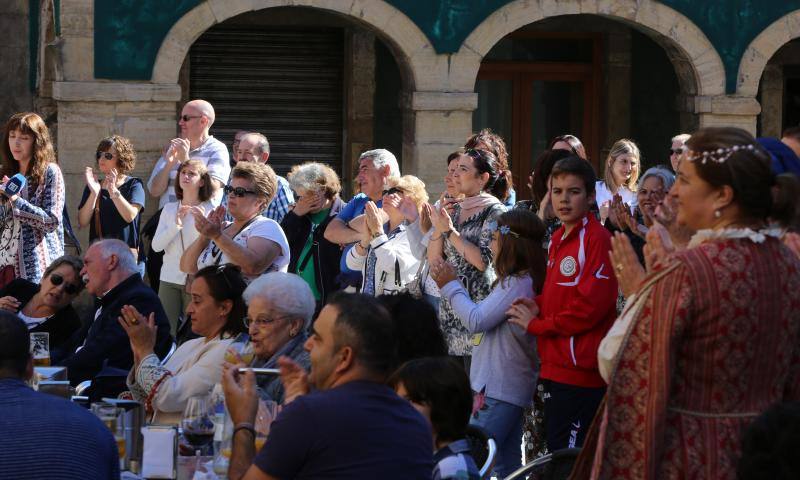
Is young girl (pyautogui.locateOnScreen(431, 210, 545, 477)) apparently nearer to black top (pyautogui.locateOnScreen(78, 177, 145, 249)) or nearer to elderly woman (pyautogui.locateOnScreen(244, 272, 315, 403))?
elderly woman (pyautogui.locateOnScreen(244, 272, 315, 403))

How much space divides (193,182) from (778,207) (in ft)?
17.3

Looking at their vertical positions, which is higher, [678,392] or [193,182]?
[193,182]

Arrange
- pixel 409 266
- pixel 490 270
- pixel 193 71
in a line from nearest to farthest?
pixel 490 270, pixel 409 266, pixel 193 71

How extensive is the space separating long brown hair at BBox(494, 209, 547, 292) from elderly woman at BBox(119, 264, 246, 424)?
1.19 metres

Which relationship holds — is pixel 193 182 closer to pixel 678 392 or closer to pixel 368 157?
pixel 368 157

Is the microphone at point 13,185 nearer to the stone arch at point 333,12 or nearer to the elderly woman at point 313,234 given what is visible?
the elderly woman at point 313,234

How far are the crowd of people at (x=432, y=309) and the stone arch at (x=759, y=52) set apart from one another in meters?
3.37

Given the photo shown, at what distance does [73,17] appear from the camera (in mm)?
10750

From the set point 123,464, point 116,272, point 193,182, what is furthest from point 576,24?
point 123,464

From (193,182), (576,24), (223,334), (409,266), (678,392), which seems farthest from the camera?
(576,24)

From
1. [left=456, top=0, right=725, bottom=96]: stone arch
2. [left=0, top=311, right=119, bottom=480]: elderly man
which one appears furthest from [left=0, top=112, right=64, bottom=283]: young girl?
[left=0, top=311, right=119, bottom=480]: elderly man

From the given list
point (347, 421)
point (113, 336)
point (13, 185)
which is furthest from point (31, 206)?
point (347, 421)

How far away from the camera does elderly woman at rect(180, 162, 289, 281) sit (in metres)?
6.96

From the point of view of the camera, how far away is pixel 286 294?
5.20 m
